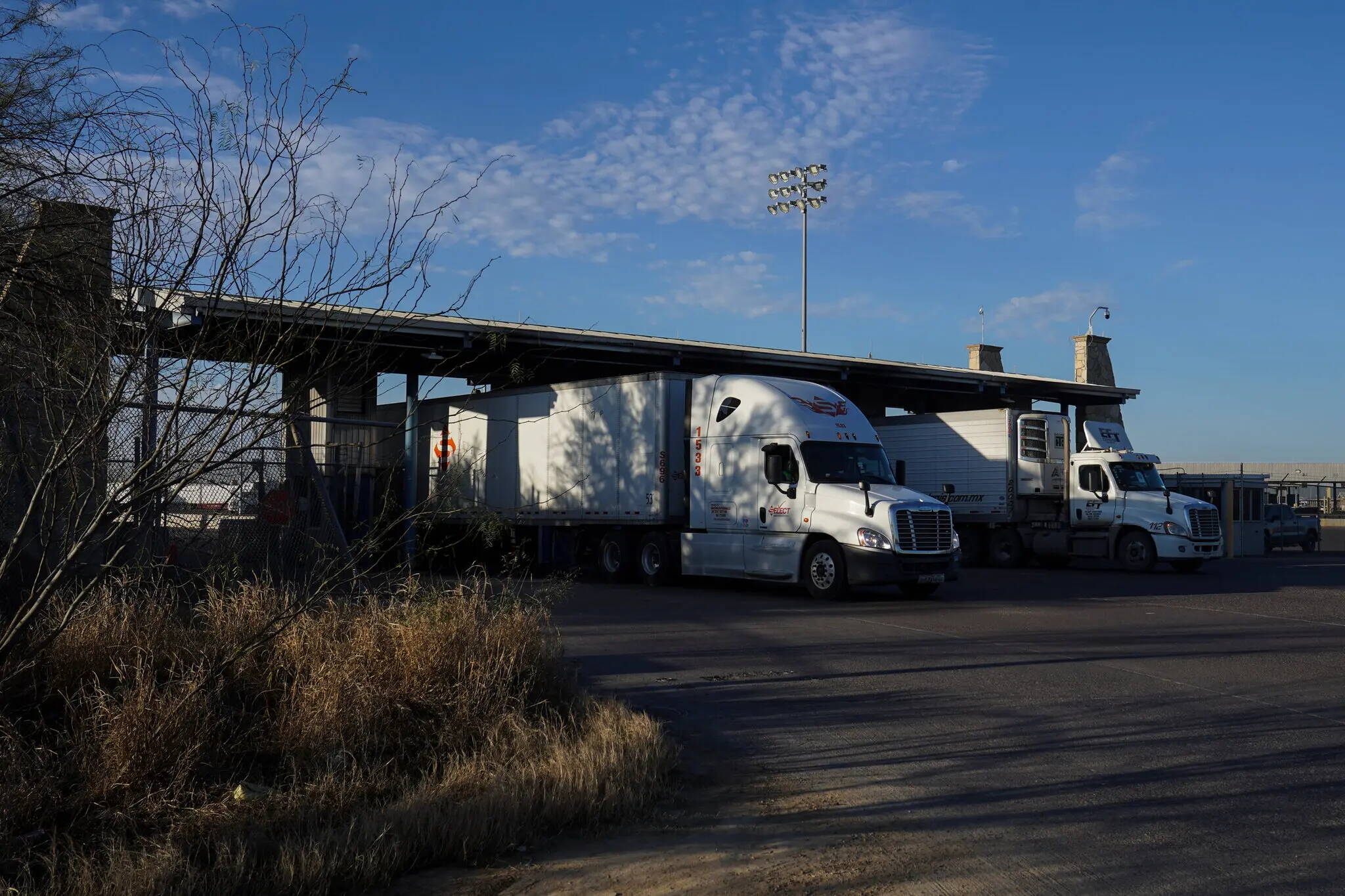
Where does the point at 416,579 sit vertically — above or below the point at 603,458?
below

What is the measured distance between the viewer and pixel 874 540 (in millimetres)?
18203

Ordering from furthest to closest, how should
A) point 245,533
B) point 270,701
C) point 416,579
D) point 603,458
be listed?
point 603,458 → point 245,533 → point 416,579 → point 270,701

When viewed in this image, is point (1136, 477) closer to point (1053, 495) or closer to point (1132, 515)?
point (1132, 515)

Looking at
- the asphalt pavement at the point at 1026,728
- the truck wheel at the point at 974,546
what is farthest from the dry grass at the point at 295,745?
the truck wheel at the point at 974,546

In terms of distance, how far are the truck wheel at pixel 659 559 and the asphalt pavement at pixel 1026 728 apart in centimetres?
349

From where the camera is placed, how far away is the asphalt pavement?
18.5ft

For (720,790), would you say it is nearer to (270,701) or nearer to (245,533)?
(270,701)

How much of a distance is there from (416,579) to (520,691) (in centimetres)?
176

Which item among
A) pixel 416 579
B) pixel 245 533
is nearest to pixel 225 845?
pixel 416 579

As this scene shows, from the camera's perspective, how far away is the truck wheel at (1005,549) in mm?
29672

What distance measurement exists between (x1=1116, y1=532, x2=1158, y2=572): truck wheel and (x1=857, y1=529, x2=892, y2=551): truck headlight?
1218 centimetres

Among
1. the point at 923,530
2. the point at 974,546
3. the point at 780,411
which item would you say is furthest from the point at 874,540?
the point at 974,546

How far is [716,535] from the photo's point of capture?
66.6 feet

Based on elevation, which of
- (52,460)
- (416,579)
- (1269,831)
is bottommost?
(1269,831)
